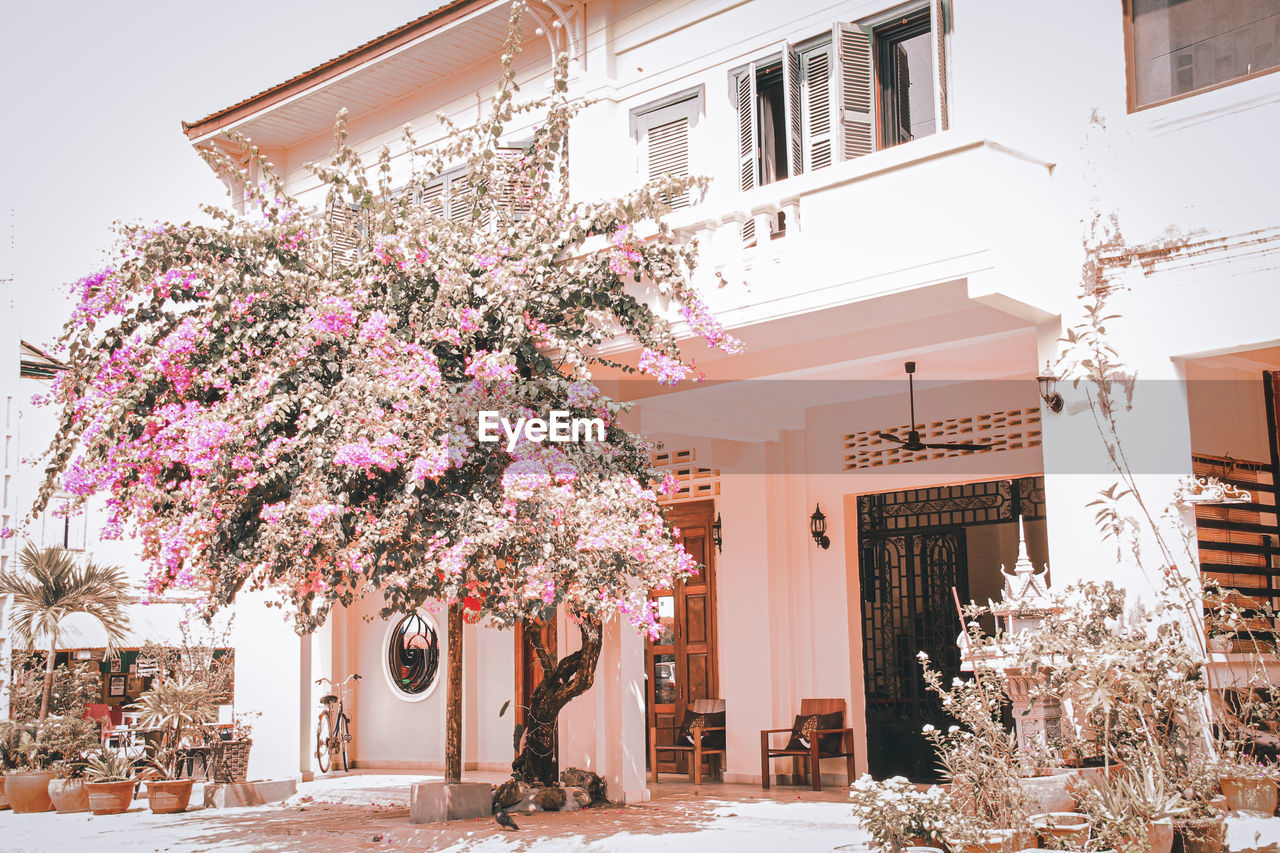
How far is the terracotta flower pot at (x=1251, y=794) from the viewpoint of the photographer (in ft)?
20.8

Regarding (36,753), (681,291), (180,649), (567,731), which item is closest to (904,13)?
(681,291)

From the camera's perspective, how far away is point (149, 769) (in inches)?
480

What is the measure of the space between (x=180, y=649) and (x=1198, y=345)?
445 inches

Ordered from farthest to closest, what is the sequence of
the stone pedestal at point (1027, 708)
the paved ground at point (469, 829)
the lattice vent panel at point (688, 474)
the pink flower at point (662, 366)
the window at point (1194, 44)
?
the lattice vent panel at point (688, 474) → the pink flower at point (662, 366) → the paved ground at point (469, 829) → the window at point (1194, 44) → the stone pedestal at point (1027, 708)

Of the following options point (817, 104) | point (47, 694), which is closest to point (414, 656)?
point (47, 694)

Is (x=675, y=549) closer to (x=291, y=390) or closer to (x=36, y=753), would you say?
(x=291, y=390)

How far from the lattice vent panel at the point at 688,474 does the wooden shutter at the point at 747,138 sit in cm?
446

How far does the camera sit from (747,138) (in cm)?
1045

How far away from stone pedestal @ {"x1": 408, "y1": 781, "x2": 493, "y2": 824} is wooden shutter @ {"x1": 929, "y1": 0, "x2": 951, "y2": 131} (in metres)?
6.95

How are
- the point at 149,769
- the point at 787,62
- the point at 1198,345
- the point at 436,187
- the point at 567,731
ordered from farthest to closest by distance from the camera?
the point at 436,187 → the point at 149,769 → the point at 567,731 → the point at 787,62 → the point at 1198,345

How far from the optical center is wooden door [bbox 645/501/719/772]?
48.1ft

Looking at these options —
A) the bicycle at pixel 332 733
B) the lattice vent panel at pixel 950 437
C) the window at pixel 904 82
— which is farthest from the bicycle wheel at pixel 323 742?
the window at pixel 904 82

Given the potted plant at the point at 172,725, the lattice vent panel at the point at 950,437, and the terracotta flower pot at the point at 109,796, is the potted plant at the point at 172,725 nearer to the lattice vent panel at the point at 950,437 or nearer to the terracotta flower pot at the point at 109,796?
the terracotta flower pot at the point at 109,796

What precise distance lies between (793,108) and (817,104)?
8.5 inches
